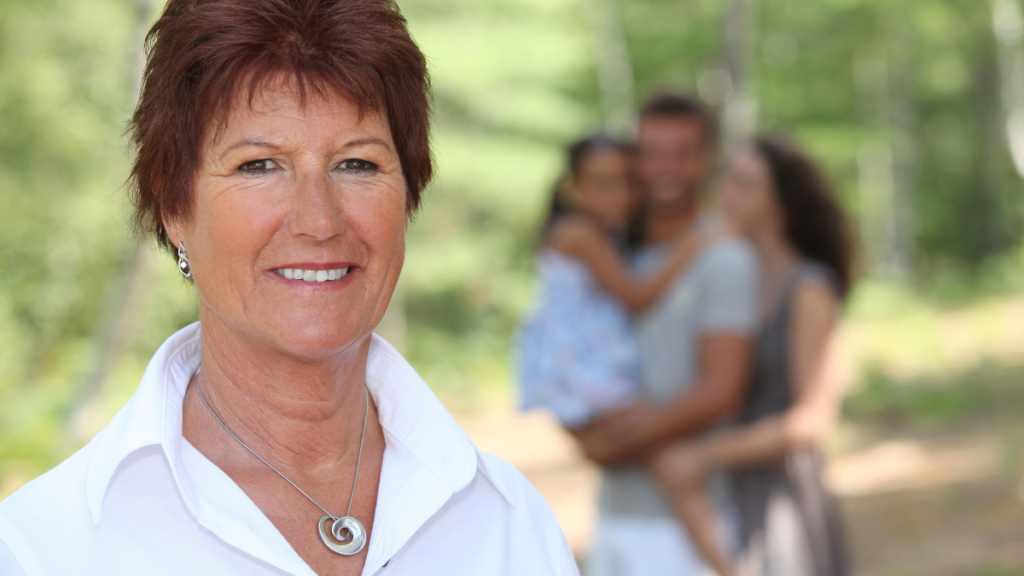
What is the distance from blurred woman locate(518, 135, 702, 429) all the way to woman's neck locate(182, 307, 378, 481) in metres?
1.79

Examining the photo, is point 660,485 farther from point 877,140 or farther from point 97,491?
point 877,140

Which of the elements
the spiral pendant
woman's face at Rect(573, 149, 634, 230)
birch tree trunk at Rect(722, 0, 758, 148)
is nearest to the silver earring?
the spiral pendant

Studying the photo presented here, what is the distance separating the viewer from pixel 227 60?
133cm

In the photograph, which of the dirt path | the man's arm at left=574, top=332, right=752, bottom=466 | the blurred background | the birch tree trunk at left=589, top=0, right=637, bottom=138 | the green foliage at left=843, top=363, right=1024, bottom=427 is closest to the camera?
the man's arm at left=574, top=332, right=752, bottom=466

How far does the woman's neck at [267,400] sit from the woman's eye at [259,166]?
Answer: 0.27m

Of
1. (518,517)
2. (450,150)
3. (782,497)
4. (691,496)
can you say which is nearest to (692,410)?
(691,496)

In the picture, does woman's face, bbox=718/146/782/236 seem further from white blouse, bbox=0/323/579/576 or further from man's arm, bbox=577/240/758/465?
white blouse, bbox=0/323/579/576

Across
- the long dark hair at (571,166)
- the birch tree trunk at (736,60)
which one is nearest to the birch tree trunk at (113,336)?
the long dark hair at (571,166)

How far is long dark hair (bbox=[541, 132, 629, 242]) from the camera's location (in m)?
3.65

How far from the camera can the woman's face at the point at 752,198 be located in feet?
11.3

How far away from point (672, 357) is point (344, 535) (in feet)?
6.12

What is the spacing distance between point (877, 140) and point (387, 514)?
25.4 meters

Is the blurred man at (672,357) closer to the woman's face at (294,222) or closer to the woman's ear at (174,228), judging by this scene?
the woman's face at (294,222)

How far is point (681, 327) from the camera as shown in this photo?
3.10 meters
